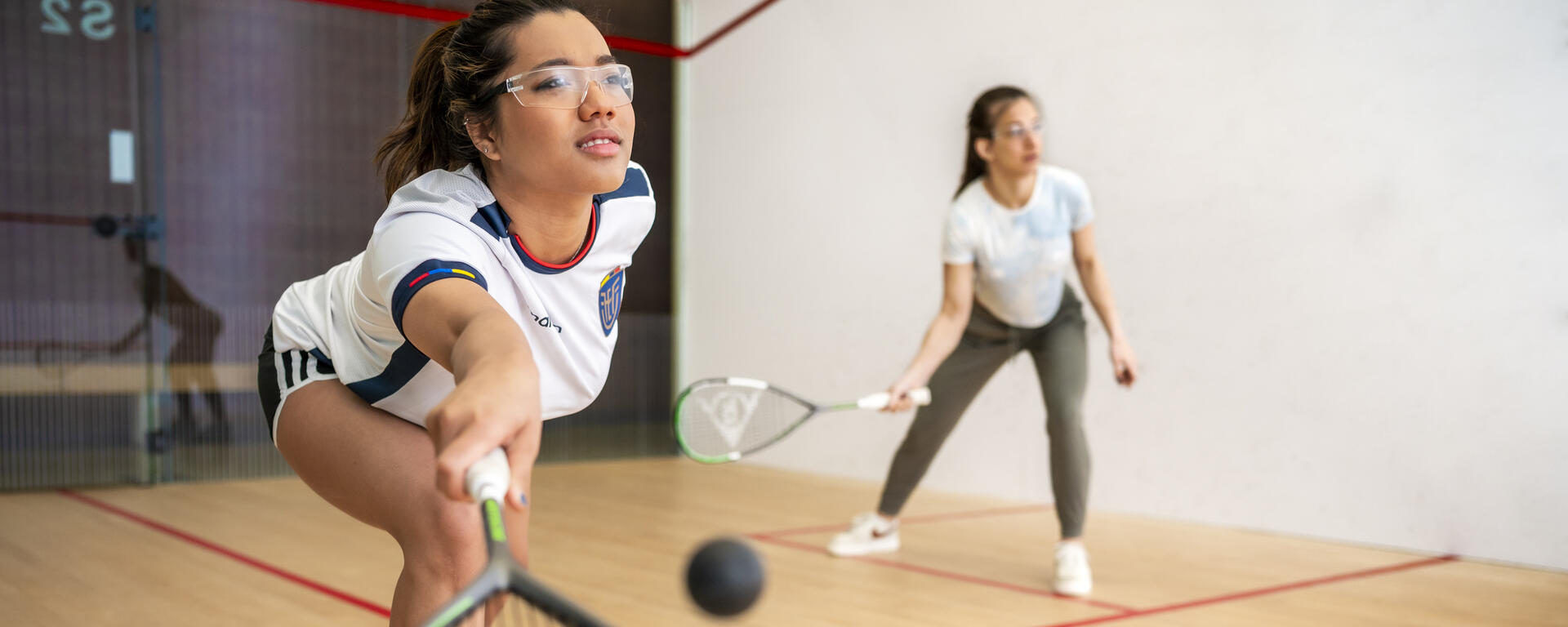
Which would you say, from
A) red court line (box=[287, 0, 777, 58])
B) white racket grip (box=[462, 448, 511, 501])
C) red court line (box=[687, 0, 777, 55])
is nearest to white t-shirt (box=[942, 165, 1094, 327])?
red court line (box=[287, 0, 777, 58])

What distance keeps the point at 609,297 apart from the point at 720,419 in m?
1.61

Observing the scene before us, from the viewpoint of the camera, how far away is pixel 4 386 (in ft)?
13.0

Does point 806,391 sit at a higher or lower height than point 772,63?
lower

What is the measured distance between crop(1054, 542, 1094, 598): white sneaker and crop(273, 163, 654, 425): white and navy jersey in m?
1.44

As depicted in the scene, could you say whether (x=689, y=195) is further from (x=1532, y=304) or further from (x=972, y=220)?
(x=1532, y=304)

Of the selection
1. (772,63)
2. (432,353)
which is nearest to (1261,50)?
(772,63)

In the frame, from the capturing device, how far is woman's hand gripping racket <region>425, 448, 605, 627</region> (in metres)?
0.59

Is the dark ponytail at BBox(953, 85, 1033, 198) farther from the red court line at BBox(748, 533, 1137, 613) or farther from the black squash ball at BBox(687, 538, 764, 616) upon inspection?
the black squash ball at BBox(687, 538, 764, 616)

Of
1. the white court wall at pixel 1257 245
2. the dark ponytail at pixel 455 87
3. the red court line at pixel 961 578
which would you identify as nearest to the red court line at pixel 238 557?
the dark ponytail at pixel 455 87

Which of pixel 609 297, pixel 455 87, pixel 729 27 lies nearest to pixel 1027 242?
pixel 609 297

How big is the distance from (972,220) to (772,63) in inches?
95.7

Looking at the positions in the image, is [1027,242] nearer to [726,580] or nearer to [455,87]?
[455,87]

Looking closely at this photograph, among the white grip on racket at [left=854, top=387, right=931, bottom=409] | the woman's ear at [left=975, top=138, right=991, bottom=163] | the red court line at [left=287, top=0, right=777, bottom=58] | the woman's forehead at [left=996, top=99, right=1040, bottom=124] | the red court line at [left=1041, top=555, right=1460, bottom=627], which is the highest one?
the red court line at [left=287, top=0, right=777, bottom=58]

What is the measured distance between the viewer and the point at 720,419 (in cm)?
287
